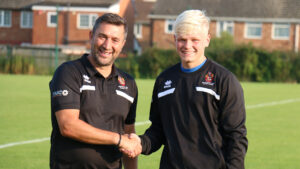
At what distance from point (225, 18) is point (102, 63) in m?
54.4

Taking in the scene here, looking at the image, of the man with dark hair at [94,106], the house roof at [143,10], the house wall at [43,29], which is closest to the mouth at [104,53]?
the man with dark hair at [94,106]

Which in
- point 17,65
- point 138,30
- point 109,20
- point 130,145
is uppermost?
point 109,20

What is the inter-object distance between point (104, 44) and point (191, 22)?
913 millimetres

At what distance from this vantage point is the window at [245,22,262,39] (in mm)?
59031

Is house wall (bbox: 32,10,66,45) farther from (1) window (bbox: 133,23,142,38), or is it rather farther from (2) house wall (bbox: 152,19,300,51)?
(1) window (bbox: 133,23,142,38)

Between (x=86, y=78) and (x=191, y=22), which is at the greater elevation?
(x=191, y=22)

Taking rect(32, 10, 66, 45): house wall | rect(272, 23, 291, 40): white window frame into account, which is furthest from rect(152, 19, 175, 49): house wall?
rect(272, 23, 291, 40): white window frame

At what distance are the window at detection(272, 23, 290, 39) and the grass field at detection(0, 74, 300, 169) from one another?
3325cm

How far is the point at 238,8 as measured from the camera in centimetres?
5981

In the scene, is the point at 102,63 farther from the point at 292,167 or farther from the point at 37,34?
the point at 37,34

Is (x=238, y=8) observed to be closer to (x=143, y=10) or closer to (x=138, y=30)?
(x=138, y=30)

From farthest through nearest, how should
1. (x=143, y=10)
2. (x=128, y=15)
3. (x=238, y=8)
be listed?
1. (x=143, y=10)
2. (x=128, y=15)
3. (x=238, y=8)

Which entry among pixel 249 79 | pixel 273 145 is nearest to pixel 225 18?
pixel 249 79

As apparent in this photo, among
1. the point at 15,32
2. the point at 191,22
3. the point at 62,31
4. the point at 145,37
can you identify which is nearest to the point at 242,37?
the point at 62,31
